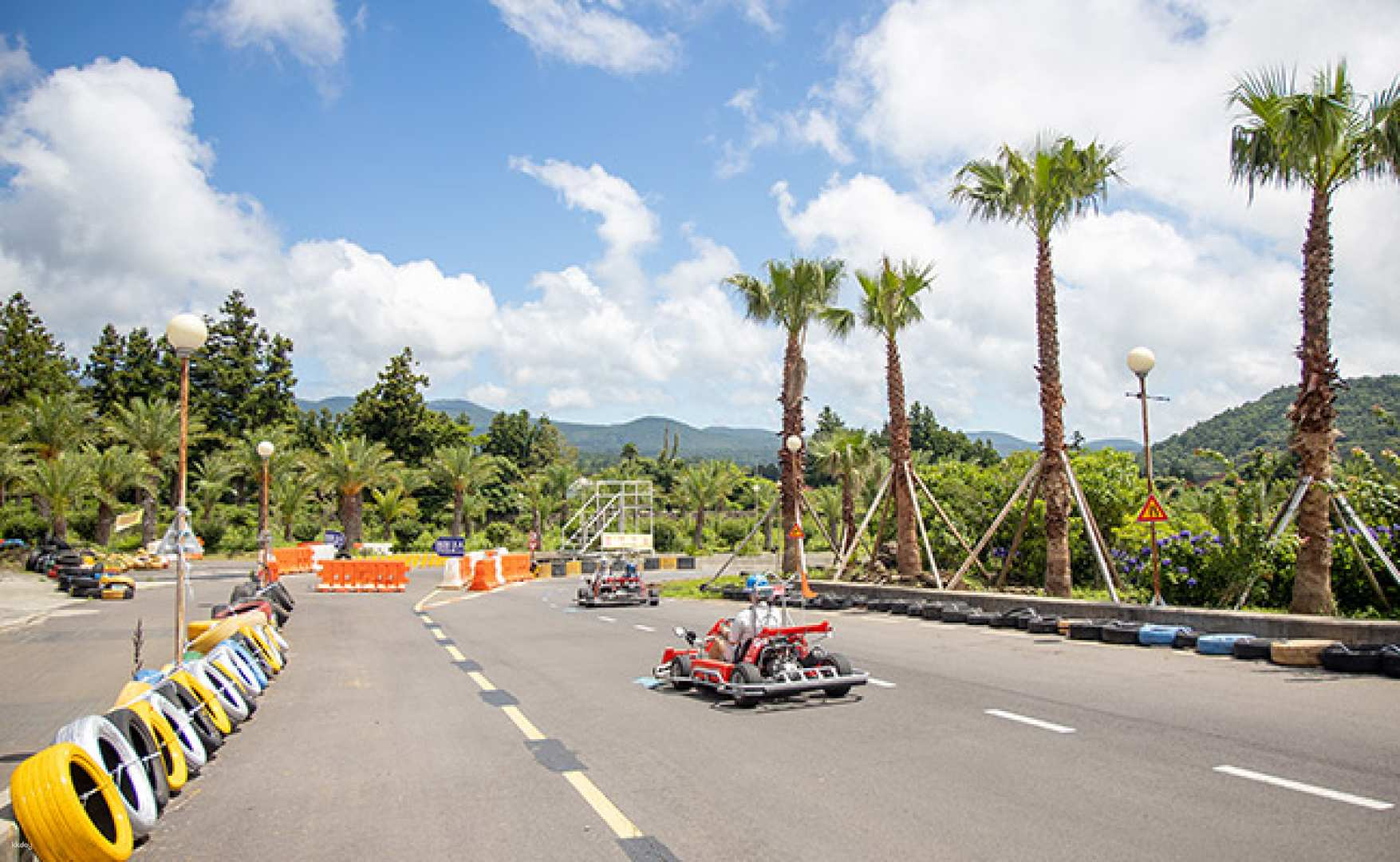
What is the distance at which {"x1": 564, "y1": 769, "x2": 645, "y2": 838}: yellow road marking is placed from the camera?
5.79 metres

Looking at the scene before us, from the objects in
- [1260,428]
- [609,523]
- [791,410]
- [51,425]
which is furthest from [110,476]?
[1260,428]

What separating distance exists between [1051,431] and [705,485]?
40.9m

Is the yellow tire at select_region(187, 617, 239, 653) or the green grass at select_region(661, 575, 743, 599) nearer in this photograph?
the yellow tire at select_region(187, 617, 239, 653)

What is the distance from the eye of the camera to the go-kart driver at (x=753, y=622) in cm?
1073

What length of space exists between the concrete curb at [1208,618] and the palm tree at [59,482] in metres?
36.9

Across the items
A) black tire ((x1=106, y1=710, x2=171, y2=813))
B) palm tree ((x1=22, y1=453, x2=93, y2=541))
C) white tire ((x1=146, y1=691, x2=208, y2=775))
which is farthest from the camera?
palm tree ((x1=22, y1=453, x2=93, y2=541))

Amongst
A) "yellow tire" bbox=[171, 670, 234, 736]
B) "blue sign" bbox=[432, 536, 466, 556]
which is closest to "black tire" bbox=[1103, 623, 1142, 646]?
"yellow tire" bbox=[171, 670, 234, 736]

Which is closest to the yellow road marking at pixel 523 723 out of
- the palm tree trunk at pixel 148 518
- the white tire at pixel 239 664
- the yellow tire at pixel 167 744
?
the yellow tire at pixel 167 744

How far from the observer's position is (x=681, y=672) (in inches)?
442

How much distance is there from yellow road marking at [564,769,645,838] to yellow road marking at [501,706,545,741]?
1.44m

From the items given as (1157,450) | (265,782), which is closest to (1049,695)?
(265,782)

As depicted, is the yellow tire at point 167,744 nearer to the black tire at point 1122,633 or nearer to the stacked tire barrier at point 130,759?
the stacked tire barrier at point 130,759

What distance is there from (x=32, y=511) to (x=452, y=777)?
57335 millimetres

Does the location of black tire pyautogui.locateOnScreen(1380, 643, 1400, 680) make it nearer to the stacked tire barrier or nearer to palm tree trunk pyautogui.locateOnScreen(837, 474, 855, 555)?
the stacked tire barrier
